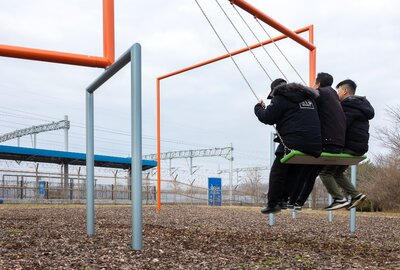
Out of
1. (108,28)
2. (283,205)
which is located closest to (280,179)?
(283,205)

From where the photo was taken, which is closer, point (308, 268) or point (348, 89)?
point (308, 268)

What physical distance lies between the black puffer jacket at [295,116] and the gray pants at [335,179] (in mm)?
958

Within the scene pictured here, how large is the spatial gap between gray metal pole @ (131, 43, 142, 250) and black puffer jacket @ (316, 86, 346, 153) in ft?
6.25

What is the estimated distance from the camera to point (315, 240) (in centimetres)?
632

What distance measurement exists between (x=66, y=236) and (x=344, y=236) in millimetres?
4480

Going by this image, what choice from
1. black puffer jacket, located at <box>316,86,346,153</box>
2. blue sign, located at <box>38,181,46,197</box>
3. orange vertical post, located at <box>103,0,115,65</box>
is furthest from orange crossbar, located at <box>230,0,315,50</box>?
blue sign, located at <box>38,181,46,197</box>

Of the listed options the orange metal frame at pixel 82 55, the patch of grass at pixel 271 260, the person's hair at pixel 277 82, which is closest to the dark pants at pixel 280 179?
the patch of grass at pixel 271 260

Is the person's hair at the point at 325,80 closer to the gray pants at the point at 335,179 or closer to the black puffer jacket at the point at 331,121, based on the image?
the black puffer jacket at the point at 331,121

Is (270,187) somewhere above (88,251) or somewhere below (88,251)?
above

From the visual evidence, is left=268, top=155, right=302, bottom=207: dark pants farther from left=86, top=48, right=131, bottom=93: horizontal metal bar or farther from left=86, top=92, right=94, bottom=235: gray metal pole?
left=86, top=92, right=94, bottom=235: gray metal pole

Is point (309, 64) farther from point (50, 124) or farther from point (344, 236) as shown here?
point (50, 124)

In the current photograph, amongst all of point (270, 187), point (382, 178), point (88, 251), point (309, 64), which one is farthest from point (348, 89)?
point (382, 178)

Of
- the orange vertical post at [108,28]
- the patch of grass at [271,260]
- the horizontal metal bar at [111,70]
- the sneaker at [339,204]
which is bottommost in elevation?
the patch of grass at [271,260]

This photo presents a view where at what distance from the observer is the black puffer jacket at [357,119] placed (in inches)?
183
